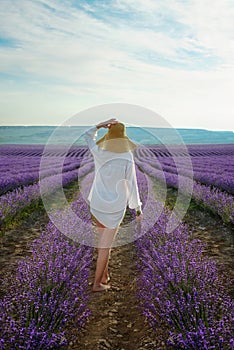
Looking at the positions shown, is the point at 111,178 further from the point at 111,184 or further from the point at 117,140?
the point at 117,140

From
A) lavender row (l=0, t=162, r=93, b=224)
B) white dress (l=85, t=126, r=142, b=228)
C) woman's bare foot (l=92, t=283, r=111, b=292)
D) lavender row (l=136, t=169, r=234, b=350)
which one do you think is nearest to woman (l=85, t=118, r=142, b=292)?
white dress (l=85, t=126, r=142, b=228)

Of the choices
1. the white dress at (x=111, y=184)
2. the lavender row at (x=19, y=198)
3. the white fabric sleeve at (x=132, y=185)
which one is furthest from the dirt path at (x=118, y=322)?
the lavender row at (x=19, y=198)

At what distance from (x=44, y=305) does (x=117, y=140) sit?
1.41 m

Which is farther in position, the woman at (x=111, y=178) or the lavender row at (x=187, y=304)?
the woman at (x=111, y=178)

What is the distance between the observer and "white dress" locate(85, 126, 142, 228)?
3332mm

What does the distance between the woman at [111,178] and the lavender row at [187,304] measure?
1.58ft

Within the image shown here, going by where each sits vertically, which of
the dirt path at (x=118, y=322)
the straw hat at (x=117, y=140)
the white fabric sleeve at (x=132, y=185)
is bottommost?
the dirt path at (x=118, y=322)

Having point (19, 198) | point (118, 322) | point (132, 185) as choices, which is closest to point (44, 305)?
point (118, 322)

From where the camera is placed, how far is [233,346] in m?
1.94

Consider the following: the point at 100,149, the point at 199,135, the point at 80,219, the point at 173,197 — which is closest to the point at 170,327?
the point at 100,149

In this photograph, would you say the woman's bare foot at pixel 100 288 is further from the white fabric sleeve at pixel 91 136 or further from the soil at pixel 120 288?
the white fabric sleeve at pixel 91 136

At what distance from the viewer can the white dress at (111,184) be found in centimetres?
333

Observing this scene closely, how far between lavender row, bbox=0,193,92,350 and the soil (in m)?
0.18

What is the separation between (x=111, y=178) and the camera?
3.36 meters
